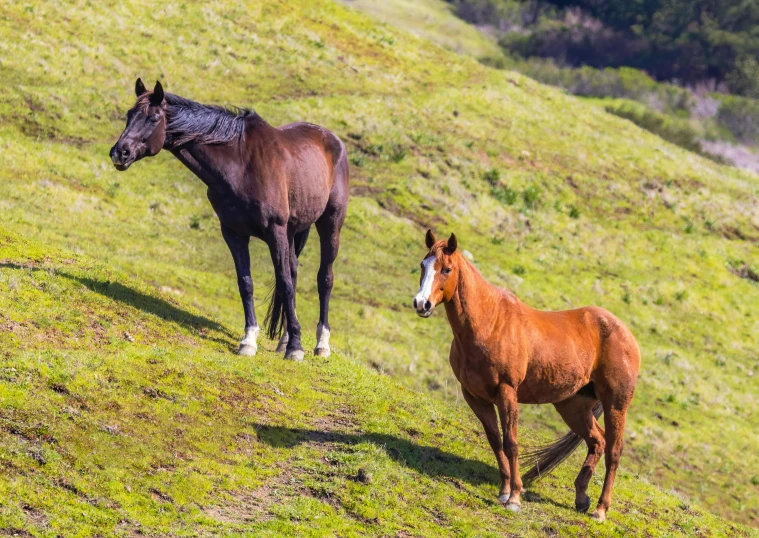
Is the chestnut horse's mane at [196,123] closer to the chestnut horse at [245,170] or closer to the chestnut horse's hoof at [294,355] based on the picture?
the chestnut horse at [245,170]

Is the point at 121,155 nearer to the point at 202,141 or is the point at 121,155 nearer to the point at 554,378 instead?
the point at 202,141

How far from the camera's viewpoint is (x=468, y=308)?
12.0 m

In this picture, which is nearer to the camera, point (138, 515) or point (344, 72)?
point (138, 515)

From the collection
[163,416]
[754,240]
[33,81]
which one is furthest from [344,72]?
[163,416]

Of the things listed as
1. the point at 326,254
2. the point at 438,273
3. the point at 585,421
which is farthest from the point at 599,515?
the point at 326,254

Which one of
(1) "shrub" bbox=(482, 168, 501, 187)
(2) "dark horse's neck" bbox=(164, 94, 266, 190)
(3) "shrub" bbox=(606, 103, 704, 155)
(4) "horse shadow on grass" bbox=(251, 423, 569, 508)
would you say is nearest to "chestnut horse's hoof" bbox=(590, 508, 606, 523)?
(4) "horse shadow on grass" bbox=(251, 423, 569, 508)

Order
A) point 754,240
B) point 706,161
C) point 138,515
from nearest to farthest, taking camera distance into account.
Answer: point 138,515 < point 754,240 < point 706,161

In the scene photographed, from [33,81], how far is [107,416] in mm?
27325

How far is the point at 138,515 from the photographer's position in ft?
31.6

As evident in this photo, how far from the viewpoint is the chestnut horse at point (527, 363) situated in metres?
11.9

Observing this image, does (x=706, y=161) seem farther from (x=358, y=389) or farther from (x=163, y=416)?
(x=163, y=416)

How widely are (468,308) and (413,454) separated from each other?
105 inches

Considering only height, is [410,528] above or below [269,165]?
below

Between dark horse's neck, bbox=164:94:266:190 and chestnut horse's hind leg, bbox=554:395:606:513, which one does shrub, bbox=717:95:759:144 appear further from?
chestnut horse's hind leg, bbox=554:395:606:513
